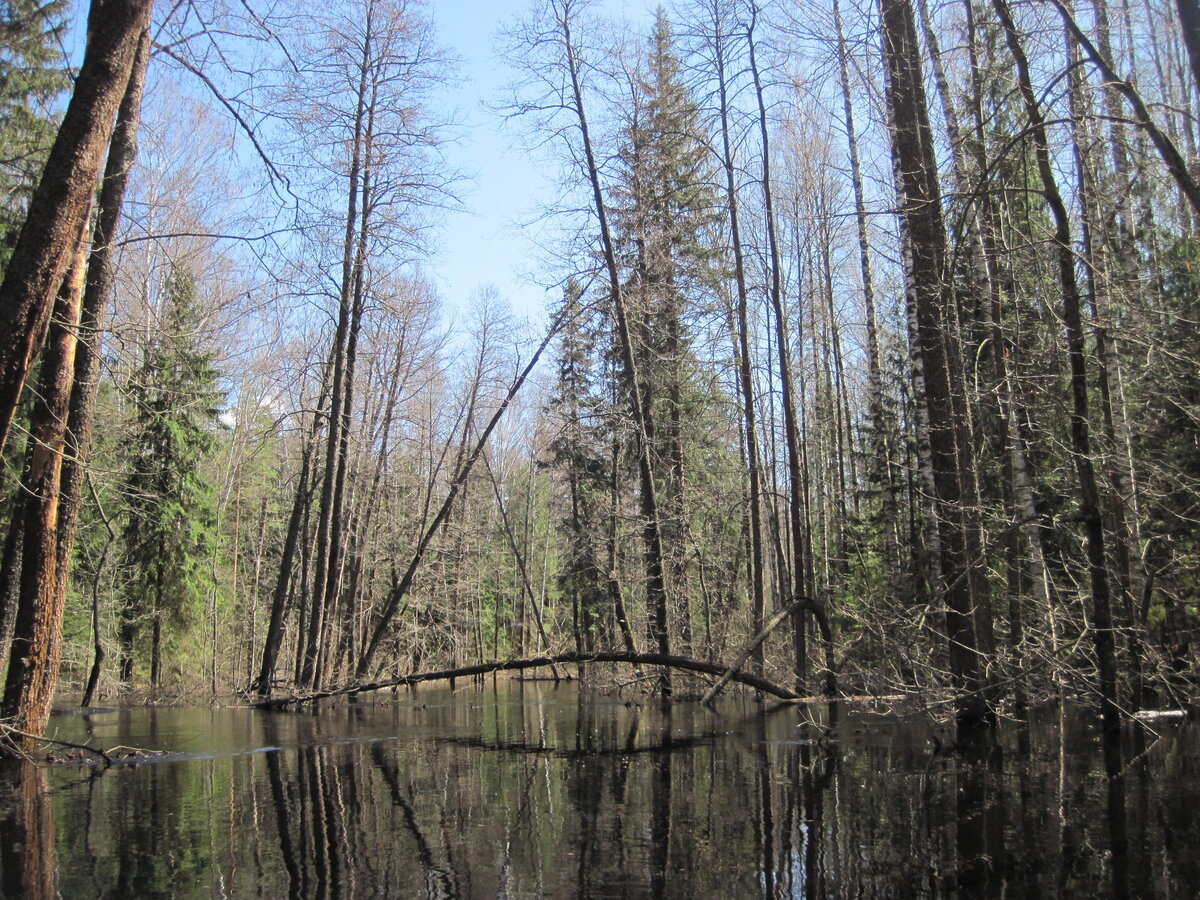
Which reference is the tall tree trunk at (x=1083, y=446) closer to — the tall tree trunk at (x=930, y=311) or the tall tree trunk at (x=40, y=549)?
the tall tree trunk at (x=930, y=311)

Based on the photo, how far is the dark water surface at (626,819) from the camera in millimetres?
4422

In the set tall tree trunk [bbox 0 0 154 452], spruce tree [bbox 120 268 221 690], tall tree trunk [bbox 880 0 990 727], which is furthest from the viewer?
spruce tree [bbox 120 268 221 690]

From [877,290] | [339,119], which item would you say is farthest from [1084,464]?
[877,290]

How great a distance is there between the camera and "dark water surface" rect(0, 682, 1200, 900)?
174 inches

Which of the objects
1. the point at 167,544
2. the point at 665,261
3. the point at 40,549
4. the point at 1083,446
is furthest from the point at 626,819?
the point at 167,544

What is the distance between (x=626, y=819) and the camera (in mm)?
5902

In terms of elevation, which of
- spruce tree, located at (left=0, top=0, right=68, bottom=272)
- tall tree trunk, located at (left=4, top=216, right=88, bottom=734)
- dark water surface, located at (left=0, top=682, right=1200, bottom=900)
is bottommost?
dark water surface, located at (left=0, top=682, right=1200, bottom=900)

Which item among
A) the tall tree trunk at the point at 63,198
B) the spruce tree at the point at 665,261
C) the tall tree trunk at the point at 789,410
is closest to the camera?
the tall tree trunk at the point at 63,198

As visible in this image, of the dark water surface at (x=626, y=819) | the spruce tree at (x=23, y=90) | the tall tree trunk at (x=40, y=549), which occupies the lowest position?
the dark water surface at (x=626, y=819)

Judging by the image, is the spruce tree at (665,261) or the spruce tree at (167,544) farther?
the spruce tree at (167,544)

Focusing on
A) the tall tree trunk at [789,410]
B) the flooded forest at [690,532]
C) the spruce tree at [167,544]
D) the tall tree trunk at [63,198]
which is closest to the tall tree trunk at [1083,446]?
the flooded forest at [690,532]

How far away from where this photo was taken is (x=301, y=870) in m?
4.74

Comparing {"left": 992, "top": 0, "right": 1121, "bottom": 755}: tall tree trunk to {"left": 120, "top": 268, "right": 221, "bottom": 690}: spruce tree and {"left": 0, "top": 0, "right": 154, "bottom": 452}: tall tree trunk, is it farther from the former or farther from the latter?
{"left": 120, "top": 268, "right": 221, "bottom": 690}: spruce tree

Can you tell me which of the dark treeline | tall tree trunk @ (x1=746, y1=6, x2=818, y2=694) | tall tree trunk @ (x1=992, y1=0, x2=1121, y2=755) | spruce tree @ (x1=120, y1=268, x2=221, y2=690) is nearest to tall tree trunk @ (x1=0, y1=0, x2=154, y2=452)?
the dark treeline
